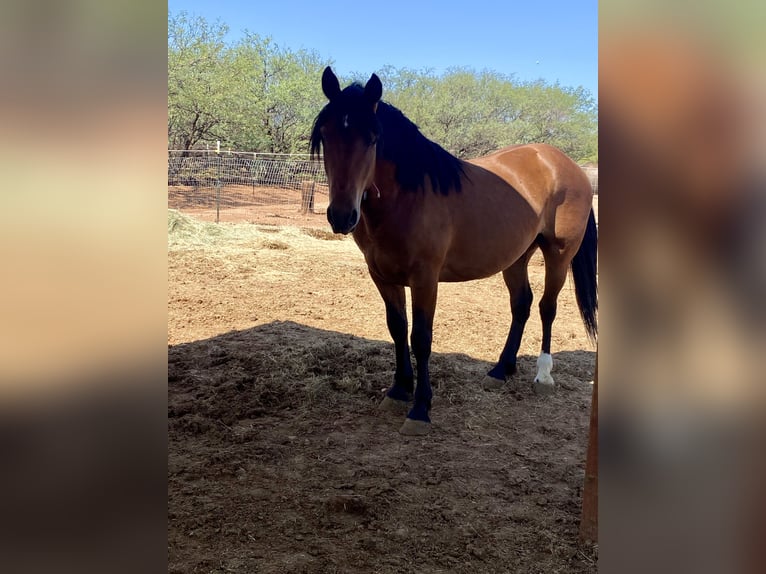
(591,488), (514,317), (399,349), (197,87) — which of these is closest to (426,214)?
(399,349)

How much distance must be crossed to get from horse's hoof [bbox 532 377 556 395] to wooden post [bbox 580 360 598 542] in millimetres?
1983

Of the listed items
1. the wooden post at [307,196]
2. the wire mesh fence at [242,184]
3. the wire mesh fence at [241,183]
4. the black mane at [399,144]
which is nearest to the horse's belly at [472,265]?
the black mane at [399,144]

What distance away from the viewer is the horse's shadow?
12.0 feet

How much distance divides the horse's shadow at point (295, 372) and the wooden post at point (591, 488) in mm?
1765

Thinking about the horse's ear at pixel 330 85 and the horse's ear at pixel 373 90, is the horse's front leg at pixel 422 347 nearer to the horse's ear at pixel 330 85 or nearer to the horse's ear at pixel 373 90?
the horse's ear at pixel 373 90

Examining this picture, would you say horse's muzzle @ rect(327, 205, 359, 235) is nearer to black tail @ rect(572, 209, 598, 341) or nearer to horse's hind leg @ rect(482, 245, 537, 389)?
horse's hind leg @ rect(482, 245, 537, 389)

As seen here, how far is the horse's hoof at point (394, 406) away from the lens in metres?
3.65

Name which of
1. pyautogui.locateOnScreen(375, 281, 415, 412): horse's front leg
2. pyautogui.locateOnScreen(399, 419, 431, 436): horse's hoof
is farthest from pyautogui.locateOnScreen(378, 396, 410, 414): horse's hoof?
pyautogui.locateOnScreen(399, 419, 431, 436): horse's hoof

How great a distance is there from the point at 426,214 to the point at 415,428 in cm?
132

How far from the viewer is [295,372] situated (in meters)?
4.13

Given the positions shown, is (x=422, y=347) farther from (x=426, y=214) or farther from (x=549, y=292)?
(x=549, y=292)
